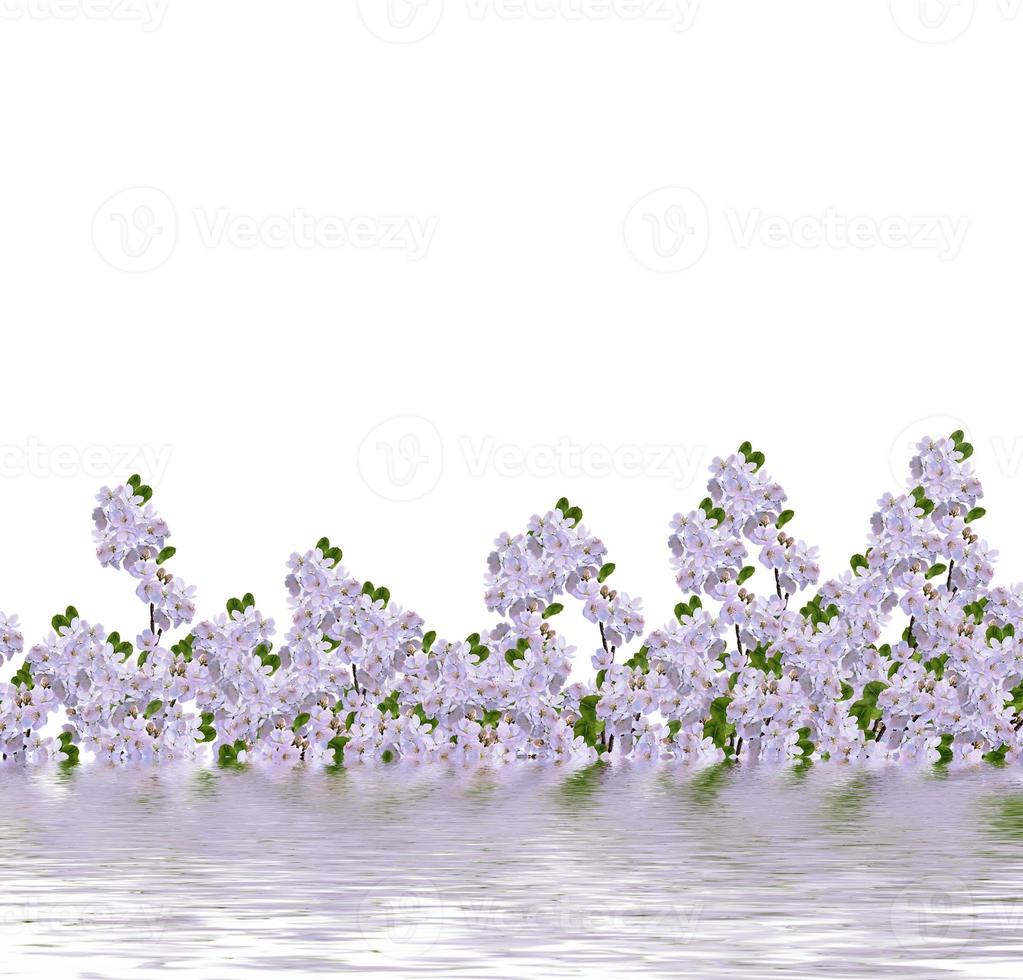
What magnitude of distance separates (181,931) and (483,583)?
10.2 metres

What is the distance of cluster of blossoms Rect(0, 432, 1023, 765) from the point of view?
19703mm

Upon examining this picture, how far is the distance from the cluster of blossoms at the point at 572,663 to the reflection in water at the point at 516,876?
1.91 metres

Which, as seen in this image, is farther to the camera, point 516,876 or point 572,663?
point 572,663

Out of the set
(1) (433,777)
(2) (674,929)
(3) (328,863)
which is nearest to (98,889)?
(3) (328,863)

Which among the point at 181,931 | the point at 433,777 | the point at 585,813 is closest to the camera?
the point at 181,931

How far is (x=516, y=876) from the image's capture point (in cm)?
1192

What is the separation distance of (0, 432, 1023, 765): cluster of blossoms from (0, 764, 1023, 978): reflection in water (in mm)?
1910

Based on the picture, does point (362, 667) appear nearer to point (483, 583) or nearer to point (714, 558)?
point (483, 583)

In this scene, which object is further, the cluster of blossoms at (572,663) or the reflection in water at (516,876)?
the cluster of blossoms at (572,663)

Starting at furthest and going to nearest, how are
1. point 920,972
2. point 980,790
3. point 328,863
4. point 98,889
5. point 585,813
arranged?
point 980,790
point 585,813
point 328,863
point 98,889
point 920,972

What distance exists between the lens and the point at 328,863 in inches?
491

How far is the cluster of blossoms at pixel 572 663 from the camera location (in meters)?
19.7

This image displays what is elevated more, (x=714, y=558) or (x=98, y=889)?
(x=714, y=558)

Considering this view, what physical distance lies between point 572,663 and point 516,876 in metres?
8.09
